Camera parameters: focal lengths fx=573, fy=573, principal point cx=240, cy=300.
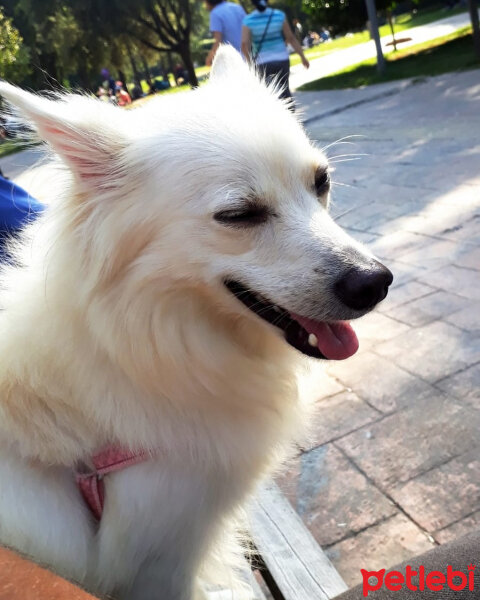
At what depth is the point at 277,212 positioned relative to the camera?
1836 mm

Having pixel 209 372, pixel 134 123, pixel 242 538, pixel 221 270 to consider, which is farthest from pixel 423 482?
pixel 134 123

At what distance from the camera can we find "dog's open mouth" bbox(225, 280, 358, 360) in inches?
72.6

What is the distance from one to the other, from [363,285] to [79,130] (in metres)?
0.97

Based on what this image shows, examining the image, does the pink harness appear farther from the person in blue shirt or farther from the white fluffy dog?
the person in blue shirt

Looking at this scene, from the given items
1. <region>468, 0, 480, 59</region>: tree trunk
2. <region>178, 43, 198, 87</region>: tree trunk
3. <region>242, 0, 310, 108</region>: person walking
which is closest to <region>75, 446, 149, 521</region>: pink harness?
<region>242, 0, 310, 108</region>: person walking

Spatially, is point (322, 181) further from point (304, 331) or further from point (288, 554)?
point (288, 554)

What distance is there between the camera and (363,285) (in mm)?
1699

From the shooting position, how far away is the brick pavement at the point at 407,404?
Result: 2.40 meters

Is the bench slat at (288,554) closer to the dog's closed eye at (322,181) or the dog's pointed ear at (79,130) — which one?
the dog's closed eye at (322,181)

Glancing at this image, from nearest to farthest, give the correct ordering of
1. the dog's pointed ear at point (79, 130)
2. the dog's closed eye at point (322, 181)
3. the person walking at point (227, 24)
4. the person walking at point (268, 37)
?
the dog's pointed ear at point (79, 130) → the dog's closed eye at point (322, 181) → the person walking at point (268, 37) → the person walking at point (227, 24)

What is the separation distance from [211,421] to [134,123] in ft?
3.33

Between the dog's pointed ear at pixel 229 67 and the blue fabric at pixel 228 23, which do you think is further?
the blue fabric at pixel 228 23

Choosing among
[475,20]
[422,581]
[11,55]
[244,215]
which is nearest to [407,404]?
[244,215]

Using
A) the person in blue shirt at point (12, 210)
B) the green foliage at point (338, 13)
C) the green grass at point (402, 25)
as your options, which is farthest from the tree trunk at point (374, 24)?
the green grass at point (402, 25)
